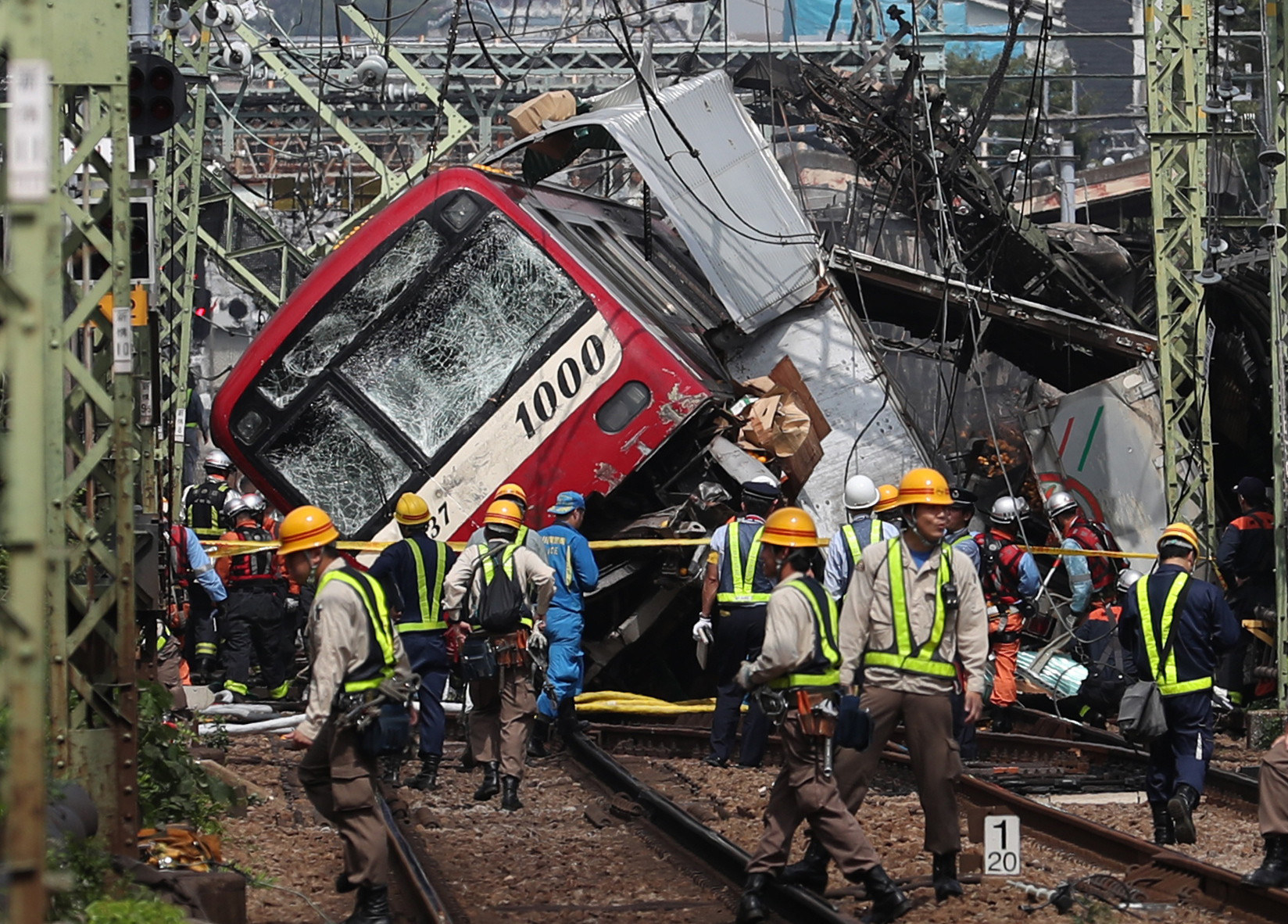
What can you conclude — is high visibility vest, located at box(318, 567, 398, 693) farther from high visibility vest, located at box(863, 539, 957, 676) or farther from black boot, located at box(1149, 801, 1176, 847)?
black boot, located at box(1149, 801, 1176, 847)

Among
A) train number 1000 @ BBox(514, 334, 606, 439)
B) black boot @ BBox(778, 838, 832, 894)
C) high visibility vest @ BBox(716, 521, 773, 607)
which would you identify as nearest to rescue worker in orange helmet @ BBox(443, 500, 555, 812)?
high visibility vest @ BBox(716, 521, 773, 607)

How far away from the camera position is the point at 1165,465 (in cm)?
1390

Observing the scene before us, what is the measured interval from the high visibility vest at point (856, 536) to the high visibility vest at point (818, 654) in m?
1.60

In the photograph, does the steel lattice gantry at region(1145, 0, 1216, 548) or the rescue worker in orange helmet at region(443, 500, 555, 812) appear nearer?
the rescue worker in orange helmet at region(443, 500, 555, 812)

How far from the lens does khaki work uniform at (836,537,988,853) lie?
7461mm

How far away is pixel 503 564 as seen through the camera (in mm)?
10672

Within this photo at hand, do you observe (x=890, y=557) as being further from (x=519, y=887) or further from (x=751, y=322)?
(x=751, y=322)

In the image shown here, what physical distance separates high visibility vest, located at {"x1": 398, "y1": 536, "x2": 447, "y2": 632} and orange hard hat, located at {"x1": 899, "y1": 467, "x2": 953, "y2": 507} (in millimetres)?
4087

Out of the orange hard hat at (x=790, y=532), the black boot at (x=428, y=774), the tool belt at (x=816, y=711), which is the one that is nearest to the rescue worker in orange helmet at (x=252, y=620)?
the black boot at (x=428, y=774)

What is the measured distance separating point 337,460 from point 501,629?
3.90 m

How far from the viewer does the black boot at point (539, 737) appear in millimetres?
12484

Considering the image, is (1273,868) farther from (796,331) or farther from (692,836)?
(796,331)

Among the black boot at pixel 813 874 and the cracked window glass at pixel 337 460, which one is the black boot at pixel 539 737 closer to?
the cracked window glass at pixel 337 460

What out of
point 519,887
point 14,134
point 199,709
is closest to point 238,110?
point 199,709
